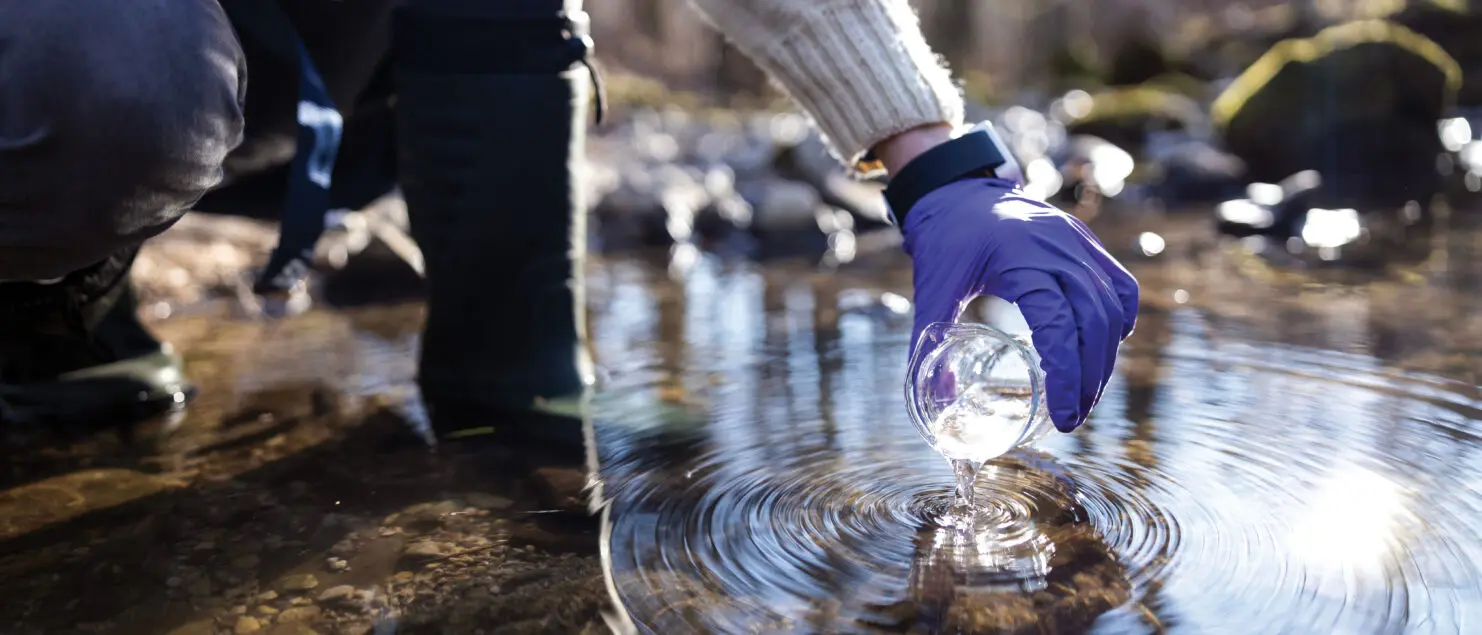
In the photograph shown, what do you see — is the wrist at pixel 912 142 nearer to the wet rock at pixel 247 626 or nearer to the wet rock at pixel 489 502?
the wet rock at pixel 489 502

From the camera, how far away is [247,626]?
59.9 inches

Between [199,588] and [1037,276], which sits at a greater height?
[1037,276]

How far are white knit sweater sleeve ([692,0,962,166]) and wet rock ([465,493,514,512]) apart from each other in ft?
2.66

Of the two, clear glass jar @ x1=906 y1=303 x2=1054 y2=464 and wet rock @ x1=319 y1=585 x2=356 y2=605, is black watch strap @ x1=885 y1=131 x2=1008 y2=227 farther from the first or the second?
wet rock @ x1=319 y1=585 x2=356 y2=605

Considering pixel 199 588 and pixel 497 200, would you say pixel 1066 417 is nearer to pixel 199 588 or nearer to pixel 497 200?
pixel 199 588

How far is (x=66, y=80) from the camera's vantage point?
1.69m

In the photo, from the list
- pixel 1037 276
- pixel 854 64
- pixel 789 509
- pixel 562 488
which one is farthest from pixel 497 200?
pixel 1037 276

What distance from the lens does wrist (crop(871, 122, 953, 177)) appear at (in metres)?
1.98

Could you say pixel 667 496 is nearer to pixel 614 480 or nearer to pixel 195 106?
pixel 614 480

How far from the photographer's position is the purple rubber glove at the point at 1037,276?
5.27 ft

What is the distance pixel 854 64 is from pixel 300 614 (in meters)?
1.17

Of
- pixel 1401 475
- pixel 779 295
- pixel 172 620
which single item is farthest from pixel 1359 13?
pixel 172 620

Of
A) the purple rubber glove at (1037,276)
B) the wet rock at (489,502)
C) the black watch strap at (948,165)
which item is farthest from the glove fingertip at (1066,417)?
the wet rock at (489,502)

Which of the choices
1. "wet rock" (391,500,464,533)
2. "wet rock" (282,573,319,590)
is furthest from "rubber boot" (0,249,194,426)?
"wet rock" (282,573,319,590)
